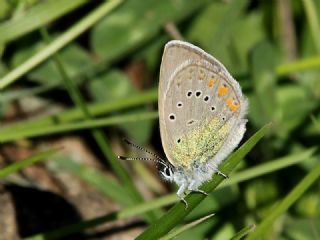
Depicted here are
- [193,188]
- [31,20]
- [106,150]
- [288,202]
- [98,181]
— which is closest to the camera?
[193,188]

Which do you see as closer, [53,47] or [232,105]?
[232,105]

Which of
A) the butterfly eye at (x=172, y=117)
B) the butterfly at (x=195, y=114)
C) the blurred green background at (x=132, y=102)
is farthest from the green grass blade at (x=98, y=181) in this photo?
the butterfly eye at (x=172, y=117)

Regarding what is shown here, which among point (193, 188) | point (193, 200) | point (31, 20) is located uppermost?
point (31, 20)

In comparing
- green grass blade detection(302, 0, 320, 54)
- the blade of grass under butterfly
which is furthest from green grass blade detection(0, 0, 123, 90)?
the blade of grass under butterfly

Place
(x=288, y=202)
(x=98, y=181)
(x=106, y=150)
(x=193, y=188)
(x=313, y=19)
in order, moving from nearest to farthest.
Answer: (x=193, y=188)
(x=288, y=202)
(x=106, y=150)
(x=98, y=181)
(x=313, y=19)

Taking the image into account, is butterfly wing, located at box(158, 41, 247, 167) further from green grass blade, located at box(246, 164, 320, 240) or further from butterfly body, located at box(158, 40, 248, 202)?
green grass blade, located at box(246, 164, 320, 240)

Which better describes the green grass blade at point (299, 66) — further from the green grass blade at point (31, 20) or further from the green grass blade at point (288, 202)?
the green grass blade at point (31, 20)

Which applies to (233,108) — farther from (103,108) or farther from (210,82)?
(103,108)

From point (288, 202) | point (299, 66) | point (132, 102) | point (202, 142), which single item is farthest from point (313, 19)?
point (288, 202)
